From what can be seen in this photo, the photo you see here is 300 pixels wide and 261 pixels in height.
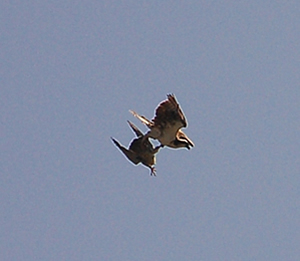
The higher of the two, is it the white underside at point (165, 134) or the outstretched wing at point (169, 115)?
the outstretched wing at point (169, 115)

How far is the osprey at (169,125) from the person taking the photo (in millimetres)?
23875

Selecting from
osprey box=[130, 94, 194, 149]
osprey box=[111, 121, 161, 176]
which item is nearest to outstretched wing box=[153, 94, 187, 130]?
osprey box=[130, 94, 194, 149]

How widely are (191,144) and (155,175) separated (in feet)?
3.62

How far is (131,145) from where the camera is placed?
24.6 m

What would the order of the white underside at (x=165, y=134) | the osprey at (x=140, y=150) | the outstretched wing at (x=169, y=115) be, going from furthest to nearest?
1. the osprey at (x=140, y=150)
2. the white underside at (x=165, y=134)
3. the outstretched wing at (x=169, y=115)

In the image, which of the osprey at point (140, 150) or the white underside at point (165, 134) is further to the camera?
the osprey at point (140, 150)

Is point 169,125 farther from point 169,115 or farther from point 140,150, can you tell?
point 140,150

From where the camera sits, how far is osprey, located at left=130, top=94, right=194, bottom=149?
23.9 meters

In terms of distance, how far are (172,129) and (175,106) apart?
1.99 feet

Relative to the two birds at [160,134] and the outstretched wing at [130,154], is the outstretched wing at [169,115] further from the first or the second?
the outstretched wing at [130,154]

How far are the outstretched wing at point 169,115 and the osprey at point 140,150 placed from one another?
26.8 inches

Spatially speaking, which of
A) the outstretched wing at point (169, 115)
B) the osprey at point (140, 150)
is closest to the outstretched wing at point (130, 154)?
the osprey at point (140, 150)

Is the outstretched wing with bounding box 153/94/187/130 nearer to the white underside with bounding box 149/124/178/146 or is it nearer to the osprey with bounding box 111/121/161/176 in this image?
the white underside with bounding box 149/124/178/146

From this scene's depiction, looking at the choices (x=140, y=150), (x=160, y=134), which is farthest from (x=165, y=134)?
(x=140, y=150)
